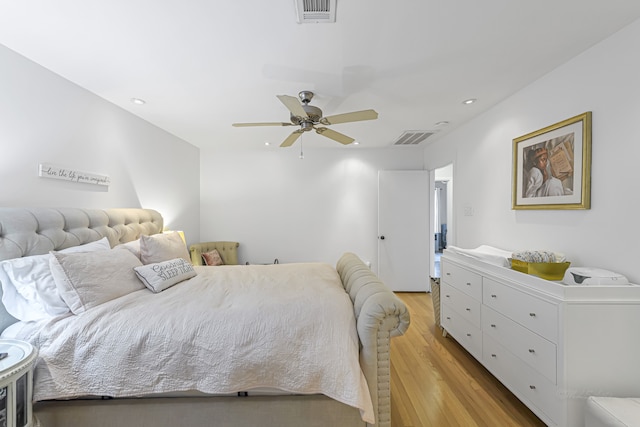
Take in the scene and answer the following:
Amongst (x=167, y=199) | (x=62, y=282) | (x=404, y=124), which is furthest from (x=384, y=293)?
(x=167, y=199)

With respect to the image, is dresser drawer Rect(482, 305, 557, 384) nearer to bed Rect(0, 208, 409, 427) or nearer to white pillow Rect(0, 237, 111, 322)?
bed Rect(0, 208, 409, 427)

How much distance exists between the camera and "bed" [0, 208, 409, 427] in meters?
1.33

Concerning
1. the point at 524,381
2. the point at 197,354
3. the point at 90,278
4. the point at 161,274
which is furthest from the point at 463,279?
the point at 90,278

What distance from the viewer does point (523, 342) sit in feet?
5.76

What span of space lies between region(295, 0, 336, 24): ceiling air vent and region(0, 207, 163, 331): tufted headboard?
2.08m

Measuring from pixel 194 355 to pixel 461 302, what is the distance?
230cm

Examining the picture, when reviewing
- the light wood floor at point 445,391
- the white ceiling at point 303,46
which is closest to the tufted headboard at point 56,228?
the white ceiling at point 303,46

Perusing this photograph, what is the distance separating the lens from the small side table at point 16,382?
43.4 inches

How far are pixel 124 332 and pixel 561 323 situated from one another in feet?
7.73

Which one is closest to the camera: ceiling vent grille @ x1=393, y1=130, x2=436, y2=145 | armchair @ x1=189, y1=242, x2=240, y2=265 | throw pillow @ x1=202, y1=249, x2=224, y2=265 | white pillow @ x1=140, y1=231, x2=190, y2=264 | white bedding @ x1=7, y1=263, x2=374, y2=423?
white bedding @ x1=7, y1=263, x2=374, y2=423

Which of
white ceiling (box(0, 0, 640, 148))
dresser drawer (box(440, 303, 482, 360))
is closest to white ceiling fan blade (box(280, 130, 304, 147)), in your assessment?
white ceiling (box(0, 0, 640, 148))

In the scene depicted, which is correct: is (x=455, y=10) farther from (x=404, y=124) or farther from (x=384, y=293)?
(x=404, y=124)

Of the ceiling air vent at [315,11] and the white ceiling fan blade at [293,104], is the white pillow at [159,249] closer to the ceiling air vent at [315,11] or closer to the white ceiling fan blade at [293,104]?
the white ceiling fan blade at [293,104]

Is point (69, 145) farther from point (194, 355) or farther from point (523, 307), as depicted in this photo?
point (523, 307)
